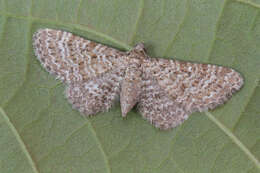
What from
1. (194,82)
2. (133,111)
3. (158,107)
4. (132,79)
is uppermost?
(194,82)

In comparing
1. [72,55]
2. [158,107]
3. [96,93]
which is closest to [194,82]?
[158,107]

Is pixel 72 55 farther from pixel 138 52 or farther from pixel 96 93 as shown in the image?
pixel 138 52

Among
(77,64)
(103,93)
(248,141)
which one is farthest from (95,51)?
(248,141)

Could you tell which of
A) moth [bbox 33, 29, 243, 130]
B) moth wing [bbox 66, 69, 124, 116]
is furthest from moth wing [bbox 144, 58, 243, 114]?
moth wing [bbox 66, 69, 124, 116]

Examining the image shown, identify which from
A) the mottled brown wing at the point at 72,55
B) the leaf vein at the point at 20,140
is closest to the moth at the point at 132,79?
the mottled brown wing at the point at 72,55

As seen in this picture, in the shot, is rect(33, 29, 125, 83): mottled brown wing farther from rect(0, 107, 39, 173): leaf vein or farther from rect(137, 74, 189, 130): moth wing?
rect(0, 107, 39, 173): leaf vein

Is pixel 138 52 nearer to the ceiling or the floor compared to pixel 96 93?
nearer to the ceiling

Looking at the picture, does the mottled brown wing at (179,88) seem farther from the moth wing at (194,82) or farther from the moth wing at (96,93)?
the moth wing at (96,93)
